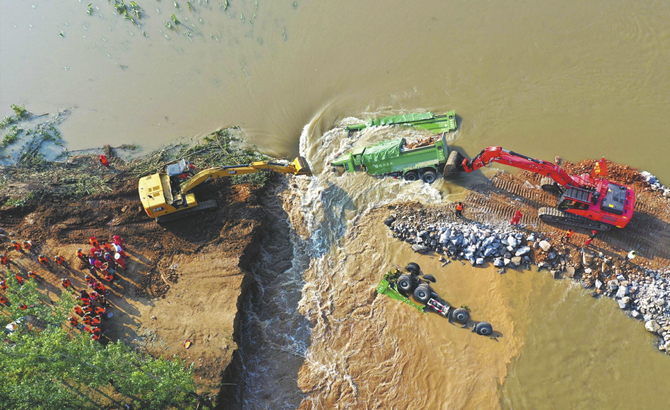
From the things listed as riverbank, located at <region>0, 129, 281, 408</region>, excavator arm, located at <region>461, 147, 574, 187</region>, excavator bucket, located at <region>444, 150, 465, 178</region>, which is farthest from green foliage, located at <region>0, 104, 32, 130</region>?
excavator arm, located at <region>461, 147, 574, 187</region>

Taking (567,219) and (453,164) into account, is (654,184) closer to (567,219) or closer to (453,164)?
(567,219)

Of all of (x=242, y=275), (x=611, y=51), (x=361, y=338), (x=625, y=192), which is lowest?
(x=361, y=338)

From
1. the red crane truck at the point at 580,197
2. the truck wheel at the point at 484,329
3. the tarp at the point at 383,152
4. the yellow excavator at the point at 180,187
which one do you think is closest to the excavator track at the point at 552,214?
the red crane truck at the point at 580,197

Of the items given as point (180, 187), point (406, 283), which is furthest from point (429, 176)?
point (180, 187)

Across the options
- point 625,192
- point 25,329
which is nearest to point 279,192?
point 25,329

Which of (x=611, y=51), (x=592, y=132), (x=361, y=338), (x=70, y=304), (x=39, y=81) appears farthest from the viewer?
(x=39, y=81)

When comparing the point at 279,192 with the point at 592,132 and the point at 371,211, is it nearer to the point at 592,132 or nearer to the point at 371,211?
the point at 371,211

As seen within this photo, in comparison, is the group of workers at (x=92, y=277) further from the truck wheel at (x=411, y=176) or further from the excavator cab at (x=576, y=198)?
the excavator cab at (x=576, y=198)
